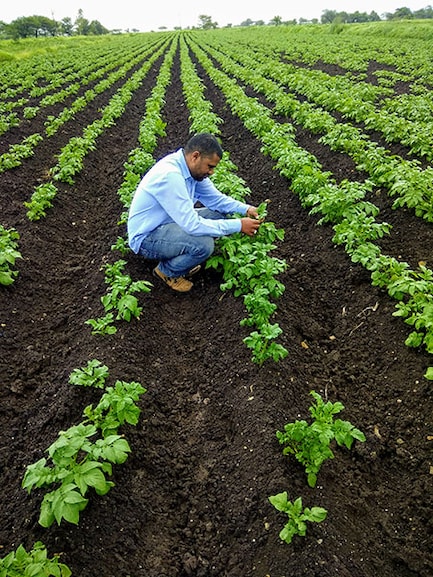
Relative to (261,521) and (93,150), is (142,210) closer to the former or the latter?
(261,521)

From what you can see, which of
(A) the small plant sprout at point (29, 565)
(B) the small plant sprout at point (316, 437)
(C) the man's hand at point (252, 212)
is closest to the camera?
(A) the small plant sprout at point (29, 565)

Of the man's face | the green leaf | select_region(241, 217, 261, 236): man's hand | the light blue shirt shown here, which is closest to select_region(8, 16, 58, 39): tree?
the light blue shirt

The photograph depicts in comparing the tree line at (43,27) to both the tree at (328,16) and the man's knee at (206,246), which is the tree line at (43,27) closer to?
the tree at (328,16)

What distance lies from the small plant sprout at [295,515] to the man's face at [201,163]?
338 cm

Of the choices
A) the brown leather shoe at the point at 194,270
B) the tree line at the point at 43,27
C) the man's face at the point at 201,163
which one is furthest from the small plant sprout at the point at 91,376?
the tree line at the point at 43,27

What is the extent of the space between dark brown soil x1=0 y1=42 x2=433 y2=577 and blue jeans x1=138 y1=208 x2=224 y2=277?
42 centimetres

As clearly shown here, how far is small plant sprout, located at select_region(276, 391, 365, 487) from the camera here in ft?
10.2

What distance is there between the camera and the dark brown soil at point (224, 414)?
2.89 metres

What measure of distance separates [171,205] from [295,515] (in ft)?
11.0

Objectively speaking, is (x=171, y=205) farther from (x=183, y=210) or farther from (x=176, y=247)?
(x=176, y=247)

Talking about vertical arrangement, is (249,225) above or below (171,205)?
below

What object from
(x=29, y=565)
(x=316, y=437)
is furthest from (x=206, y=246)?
(x=29, y=565)

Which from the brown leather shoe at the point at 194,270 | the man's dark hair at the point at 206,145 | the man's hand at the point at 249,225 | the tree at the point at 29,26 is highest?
the tree at the point at 29,26

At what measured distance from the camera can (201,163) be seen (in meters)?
4.72
